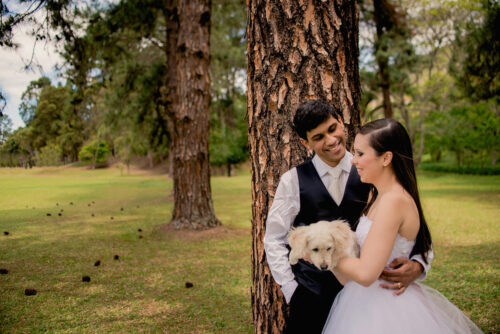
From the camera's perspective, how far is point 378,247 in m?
1.81

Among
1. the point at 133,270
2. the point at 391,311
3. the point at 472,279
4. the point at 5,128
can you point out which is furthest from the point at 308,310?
the point at 5,128

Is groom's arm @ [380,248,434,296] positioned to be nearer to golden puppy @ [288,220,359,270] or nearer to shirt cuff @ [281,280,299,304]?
golden puppy @ [288,220,359,270]

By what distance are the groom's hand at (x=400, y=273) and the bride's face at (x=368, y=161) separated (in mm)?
504

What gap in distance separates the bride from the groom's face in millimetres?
212

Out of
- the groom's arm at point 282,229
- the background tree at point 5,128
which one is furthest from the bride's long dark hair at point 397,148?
the background tree at point 5,128

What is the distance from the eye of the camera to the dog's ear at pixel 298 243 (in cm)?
198

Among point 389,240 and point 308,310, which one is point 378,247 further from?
point 308,310

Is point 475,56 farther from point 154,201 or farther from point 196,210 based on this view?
point 154,201

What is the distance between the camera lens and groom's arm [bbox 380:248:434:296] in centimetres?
196

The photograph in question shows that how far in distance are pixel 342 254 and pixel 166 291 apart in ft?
13.1

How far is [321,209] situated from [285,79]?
111 cm

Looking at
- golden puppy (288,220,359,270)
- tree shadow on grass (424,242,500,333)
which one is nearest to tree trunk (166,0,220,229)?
tree shadow on grass (424,242,500,333)

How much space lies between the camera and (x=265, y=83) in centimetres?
280

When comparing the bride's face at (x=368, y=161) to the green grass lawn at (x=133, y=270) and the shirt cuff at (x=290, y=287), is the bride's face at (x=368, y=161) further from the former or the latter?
the green grass lawn at (x=133, y=270)
